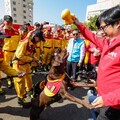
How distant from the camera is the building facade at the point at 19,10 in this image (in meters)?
60.2

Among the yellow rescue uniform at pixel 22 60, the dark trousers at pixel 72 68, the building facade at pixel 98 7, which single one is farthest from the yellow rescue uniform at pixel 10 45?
the building facade at pixel 98 7

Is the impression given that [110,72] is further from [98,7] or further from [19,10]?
[98,7]

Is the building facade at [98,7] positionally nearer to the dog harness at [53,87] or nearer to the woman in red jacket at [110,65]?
the dog harness at [53,87]

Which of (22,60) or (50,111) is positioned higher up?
(22,60)

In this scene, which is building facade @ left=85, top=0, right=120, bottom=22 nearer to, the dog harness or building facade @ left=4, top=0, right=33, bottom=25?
building facade @ left=4, top=0, right=33, bottom=25

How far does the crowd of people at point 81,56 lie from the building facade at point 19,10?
2146 inches

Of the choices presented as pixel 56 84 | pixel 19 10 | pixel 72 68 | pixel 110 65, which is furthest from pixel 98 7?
pixel 110 65

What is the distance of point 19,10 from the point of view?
62.4 m

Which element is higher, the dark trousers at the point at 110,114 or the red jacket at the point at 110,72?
the red jacket at the point at 110,72

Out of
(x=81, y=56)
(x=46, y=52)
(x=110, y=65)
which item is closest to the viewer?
(x=110, y=65)

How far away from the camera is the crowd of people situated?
65.5 inches

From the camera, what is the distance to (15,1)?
62125mm

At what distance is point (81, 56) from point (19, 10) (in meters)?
61.2

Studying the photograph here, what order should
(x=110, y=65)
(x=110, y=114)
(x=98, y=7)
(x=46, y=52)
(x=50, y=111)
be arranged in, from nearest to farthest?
(x=110, y=65) → (x=110, y=114) → (x=50, y=111) → (x=46, y=52) → (x=98, y=7)
